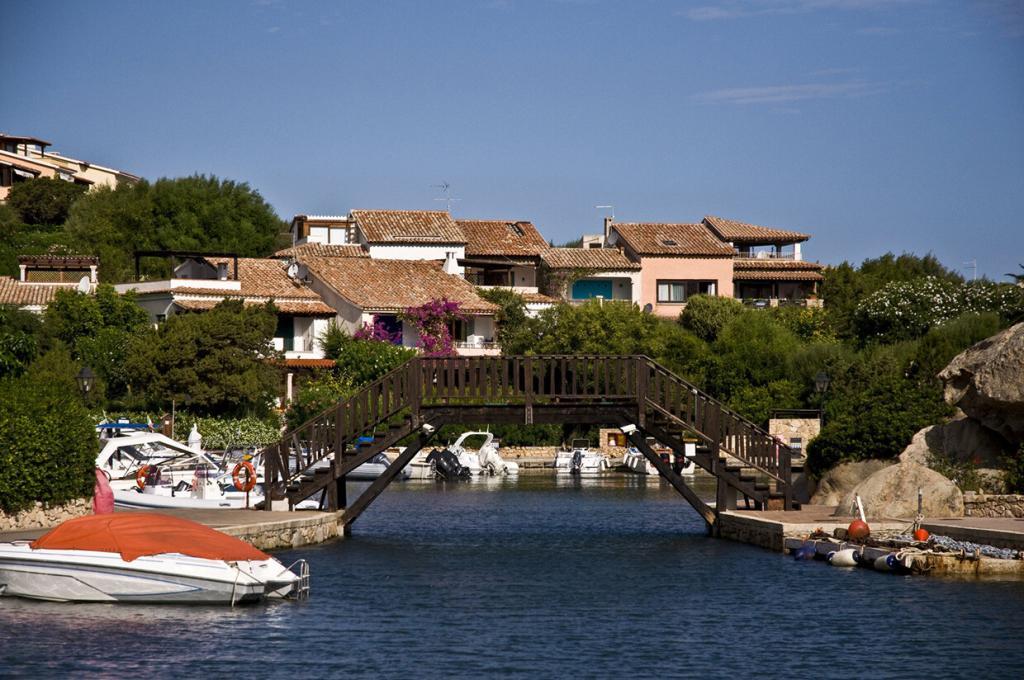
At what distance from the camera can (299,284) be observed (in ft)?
289

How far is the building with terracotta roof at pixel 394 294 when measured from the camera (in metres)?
84.3

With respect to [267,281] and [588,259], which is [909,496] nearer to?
[267,281]

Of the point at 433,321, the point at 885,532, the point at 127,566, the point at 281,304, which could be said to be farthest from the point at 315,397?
the point at 127,566

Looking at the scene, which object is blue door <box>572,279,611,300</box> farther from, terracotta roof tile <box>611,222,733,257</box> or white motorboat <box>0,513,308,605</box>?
white motorboat <box>0,513,308,605</box>

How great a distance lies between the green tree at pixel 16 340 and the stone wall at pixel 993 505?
22553 mm

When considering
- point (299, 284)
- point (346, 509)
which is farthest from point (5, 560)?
point (299, 284)

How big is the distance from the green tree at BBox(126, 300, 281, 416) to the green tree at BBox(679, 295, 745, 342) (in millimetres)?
26293

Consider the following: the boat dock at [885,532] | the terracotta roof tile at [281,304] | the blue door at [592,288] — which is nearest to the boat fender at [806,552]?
the boat dock at [885,532]

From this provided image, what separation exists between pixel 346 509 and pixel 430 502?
51.2 feet

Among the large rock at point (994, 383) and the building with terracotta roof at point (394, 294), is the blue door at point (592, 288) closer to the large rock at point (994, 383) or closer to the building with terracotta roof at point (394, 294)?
the building with terracotta roof at point (394, 294)

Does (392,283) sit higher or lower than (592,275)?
lower

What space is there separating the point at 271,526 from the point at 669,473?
10242mm

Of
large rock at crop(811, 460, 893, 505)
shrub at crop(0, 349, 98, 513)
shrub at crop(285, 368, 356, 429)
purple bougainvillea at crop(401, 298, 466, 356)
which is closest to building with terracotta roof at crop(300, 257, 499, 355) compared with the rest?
purple bougainvillea at crop(401, 298, 466, 356)

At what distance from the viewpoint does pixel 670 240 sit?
343 feet
